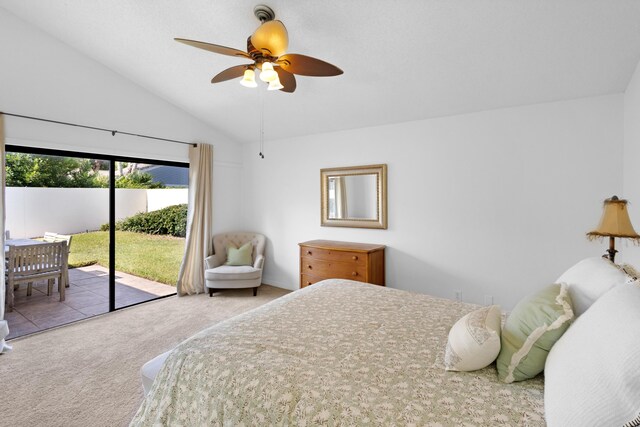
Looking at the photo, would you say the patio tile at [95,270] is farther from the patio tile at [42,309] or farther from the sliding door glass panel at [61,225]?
the patio tile at [42,309]

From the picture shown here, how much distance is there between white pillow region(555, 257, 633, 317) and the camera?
128 cm

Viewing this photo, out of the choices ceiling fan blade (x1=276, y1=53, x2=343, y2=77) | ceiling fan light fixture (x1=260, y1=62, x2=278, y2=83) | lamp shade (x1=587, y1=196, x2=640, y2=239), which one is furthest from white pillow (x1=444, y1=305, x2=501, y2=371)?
ceiling fan light fixture (x1=260, y1=62, x2=278, y2=83)

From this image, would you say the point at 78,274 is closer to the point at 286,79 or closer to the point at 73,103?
the point at 73,103

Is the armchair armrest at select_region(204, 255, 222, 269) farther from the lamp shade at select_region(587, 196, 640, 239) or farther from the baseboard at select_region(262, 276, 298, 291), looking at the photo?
the lamp shade at select_region(587, 196, 640, 239)

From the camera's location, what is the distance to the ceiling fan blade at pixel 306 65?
2102mm

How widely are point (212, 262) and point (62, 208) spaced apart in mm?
1856

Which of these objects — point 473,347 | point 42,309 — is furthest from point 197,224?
point 473,347

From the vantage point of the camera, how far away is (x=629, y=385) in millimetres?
747

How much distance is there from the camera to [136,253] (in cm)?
427

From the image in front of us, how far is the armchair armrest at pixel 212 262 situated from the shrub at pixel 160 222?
23.6 inches

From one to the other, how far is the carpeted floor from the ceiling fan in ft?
7.95

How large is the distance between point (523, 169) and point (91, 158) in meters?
4.76

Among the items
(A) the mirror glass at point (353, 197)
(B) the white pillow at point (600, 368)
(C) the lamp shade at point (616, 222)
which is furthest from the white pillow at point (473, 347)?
(A) the mirror glass at point (353, 197)

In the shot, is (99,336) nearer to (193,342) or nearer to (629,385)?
(193,342)
